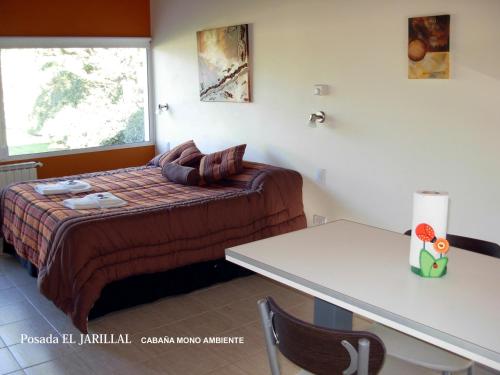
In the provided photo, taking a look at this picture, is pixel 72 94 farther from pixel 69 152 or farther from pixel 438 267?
pixel 438 267

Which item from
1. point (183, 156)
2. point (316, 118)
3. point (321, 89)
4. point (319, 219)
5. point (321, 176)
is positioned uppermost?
point (321, 89)

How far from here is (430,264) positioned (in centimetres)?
206

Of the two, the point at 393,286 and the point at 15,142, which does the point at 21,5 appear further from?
the point at 393,286

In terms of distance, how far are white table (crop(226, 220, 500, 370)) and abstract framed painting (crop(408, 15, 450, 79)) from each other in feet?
5.00

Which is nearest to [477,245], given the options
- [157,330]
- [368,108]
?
[368,108]

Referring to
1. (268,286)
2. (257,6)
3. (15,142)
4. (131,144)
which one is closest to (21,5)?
(15,142)

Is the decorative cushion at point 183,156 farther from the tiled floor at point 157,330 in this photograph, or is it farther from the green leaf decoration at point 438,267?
the green leaf decoration at point 438,267

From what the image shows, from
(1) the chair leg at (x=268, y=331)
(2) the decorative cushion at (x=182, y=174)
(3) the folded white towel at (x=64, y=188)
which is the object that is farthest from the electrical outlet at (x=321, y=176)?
(1) the chair leg at (x=268, y=331)

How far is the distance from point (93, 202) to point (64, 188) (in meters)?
0.64

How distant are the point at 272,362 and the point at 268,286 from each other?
7.63 ft

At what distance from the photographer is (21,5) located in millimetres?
5551

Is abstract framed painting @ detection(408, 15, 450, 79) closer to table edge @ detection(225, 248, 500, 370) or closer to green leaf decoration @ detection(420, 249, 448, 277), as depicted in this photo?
green leaf decoration @ detection(420, 249, 448, 277)

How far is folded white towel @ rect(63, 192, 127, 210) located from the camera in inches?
163

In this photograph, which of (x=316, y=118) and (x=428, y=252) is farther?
(x=316, y=118)
